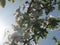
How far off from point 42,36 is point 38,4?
4.76ft

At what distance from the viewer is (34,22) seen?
228 inches

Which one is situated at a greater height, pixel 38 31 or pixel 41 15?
pixel 41 15

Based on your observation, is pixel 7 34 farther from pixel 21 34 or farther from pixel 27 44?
pixel 27 44

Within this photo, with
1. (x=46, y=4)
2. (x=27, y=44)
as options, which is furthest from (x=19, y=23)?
(x=46, y=4)

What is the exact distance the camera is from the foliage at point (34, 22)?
18.2 ft

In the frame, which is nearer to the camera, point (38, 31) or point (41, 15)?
point (38, 31)

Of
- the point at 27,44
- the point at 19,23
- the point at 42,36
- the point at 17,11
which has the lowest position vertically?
the point at 27,44

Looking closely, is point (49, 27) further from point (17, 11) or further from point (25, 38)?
point (17, 11)

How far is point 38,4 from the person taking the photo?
19.6 ft

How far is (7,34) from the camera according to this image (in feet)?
20.8

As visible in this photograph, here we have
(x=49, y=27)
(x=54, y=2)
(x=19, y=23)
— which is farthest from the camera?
(x=19, y=23)

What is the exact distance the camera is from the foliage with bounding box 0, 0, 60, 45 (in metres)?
5.54

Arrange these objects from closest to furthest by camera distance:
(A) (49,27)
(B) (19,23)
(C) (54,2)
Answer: (C) (54,2), (A) (49,27), (B) (19,23)

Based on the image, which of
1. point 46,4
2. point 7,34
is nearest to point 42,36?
point 46,4
